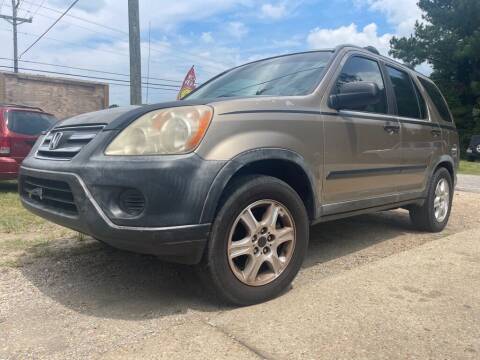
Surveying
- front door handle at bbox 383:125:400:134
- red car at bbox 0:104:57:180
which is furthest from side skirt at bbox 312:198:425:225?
red car at bbox 0:104:57:180

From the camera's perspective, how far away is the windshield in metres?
3.45

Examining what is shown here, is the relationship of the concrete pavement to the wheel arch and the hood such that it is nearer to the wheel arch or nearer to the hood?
Answer: the hood

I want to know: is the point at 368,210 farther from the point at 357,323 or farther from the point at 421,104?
the point at 421,104

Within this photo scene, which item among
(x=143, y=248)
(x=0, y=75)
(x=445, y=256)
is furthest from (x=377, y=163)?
(x=0, y=75)

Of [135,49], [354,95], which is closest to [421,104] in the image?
[354,95]

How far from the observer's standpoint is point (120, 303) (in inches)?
112

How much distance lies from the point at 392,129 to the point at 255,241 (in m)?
1.96

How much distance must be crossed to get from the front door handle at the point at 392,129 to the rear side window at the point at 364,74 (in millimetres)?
148

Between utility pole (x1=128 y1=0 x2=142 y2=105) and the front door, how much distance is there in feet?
19.4

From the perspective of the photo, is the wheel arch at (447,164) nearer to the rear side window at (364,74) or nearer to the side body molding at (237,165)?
the rear side window at (364,74)

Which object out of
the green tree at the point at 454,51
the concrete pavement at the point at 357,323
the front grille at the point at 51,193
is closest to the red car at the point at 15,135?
the front grille at the point at 51,193

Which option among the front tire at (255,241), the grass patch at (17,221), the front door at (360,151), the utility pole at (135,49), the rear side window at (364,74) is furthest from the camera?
the utility pole at (135,49)

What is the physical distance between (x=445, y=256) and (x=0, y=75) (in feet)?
70.4

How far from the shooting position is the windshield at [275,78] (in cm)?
345
